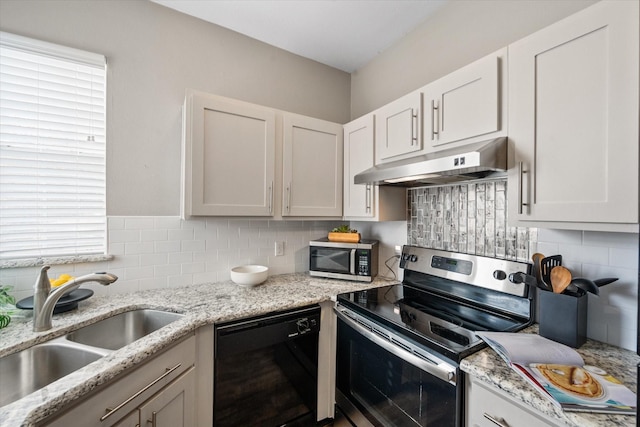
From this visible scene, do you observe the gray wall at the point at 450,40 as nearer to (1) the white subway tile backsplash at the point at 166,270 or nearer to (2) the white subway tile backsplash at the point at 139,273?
(1) the white subway tile backsplash at the point at 166,270

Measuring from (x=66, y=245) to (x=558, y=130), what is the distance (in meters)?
2.51

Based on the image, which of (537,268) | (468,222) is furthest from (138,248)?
(537,268)

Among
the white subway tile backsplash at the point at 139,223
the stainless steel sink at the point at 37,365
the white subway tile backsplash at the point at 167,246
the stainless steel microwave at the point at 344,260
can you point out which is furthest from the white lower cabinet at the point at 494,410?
the white subway tile backsplash at the point at 139,223

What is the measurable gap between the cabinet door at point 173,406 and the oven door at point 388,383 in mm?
846

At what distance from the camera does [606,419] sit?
718 millimetres

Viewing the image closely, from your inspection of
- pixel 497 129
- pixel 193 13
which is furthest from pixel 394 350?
pixel 193 13

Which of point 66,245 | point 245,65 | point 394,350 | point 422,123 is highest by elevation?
point 245,65

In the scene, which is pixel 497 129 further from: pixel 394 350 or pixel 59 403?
pixel 59 403

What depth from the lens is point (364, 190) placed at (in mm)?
1989

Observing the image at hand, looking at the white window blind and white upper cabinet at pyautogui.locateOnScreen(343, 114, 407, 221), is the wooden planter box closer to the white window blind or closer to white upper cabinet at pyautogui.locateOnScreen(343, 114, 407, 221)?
white upper cabinet at pyautogui.locateOnScreen(343, 114, 407, 221)

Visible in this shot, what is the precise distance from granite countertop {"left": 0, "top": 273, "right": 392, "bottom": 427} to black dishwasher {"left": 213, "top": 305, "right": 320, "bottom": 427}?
0.09 metres

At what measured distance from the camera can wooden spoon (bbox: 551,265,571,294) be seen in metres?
1.14

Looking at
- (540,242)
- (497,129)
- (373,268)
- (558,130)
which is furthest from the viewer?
(373,268)

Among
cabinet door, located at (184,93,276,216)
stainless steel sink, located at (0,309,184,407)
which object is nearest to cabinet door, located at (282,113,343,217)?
cabinet door, located at (184,93,276,216)
